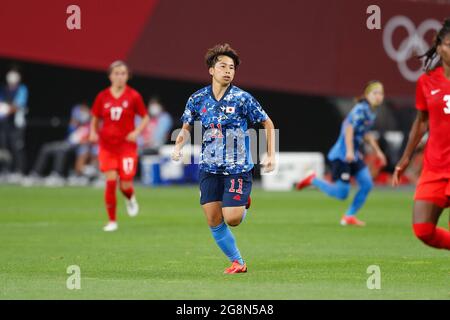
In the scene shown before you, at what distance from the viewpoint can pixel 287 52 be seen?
3139 centimetres

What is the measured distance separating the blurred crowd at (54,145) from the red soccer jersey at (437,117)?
22271 mm

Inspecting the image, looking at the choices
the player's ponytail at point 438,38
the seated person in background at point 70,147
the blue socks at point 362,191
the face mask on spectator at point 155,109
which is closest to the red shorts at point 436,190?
the player's ponytail at point 438,38

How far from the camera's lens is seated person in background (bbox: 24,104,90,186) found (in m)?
33.1

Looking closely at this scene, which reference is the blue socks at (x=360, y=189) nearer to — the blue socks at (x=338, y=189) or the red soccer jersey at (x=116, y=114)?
the blue socks at (x=338, y=189)

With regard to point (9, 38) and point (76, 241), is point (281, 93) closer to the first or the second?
point (9, 38)

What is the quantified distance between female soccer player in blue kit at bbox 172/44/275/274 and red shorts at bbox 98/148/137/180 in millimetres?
6587

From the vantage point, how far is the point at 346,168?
1989 centimetres

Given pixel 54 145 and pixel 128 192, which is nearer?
pixel 128 192

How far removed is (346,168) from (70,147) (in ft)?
52.8

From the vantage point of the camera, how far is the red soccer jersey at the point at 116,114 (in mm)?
18688

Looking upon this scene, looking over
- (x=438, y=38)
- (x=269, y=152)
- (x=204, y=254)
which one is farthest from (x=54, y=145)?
(x=438, y=38)

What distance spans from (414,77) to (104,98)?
1594 cm

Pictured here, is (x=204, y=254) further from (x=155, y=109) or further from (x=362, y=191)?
(x=155, y=109)
